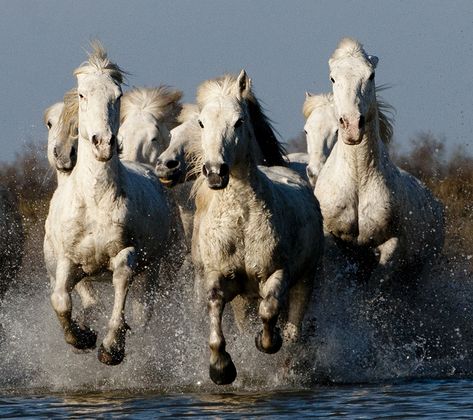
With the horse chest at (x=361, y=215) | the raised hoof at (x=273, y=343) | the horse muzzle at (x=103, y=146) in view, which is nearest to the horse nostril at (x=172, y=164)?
the horse chest at (x=361, y=215)

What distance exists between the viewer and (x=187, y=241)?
13391 mm

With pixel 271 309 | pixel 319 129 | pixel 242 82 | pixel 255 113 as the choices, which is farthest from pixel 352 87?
pixel 319 129

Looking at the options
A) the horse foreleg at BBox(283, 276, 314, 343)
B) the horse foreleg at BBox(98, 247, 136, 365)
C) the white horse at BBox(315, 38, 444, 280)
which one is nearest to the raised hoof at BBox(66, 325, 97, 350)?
the horse foreleg at BBox(98, 247, 136, 365)

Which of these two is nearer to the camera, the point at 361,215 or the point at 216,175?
the point at 216,175

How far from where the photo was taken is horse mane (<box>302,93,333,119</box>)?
15016 mm

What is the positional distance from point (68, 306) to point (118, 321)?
0.38 metres

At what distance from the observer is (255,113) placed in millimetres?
11594

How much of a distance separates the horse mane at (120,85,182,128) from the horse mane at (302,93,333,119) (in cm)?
118

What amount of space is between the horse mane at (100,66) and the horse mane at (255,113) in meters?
0.84

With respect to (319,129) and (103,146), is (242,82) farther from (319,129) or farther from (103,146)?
(319,129)

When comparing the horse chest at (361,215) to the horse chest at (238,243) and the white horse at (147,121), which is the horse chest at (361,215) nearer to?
the horse chest at (238,243)

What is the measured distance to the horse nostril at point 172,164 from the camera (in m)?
12.6

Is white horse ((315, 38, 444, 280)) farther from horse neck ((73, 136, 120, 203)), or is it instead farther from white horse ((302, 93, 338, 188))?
horse neck ((73, 136, 120, 203))

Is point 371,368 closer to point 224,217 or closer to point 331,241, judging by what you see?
point 331,241
